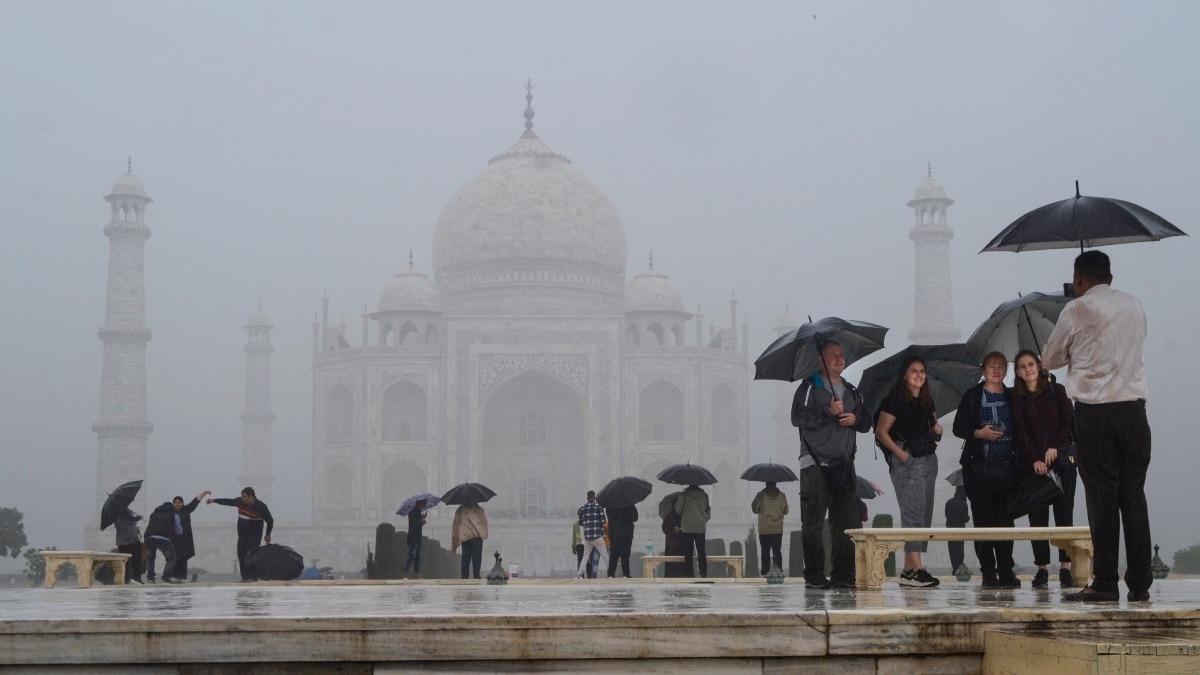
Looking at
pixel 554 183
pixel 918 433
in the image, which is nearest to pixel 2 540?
pixel 554 183

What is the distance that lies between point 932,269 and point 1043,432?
1263 inches

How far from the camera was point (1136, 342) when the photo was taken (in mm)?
4617

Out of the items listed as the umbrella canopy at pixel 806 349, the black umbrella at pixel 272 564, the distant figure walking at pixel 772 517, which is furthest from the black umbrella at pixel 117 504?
the umbrella canopy at pixel 806 349

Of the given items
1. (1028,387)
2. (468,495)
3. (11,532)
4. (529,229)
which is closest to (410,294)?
(529,229)

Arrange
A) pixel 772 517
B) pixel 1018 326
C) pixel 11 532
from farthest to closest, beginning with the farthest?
pixel 11 532 → pixel 772 517 → pixel 1018 326

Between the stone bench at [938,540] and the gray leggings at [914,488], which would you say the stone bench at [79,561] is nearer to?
the gray leggings at [914,488]

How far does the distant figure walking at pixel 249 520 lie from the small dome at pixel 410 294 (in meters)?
27.5

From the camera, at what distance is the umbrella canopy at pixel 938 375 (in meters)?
7.23

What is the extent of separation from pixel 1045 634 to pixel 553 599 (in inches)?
75.8

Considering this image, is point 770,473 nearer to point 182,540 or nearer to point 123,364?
point 182,540

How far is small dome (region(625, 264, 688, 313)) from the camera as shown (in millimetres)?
40938

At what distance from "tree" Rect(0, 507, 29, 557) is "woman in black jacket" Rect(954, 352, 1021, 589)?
27.3 metres

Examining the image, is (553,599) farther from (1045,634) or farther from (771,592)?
(1045,634)

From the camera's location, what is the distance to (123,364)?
117ft
